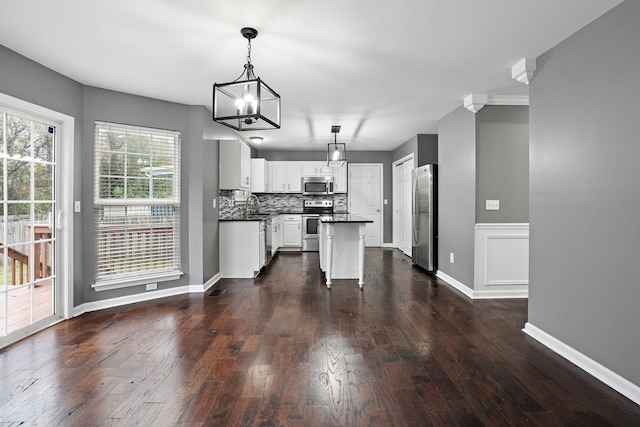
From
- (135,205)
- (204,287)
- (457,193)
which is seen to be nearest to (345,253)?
(457,193)

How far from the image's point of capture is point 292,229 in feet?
24.2

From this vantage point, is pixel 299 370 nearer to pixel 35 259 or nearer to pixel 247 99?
pixel 247 99

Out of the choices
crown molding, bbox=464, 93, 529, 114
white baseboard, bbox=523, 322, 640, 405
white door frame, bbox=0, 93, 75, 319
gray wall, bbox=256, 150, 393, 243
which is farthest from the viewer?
gray wall, bbox=256, 150, 393, 243

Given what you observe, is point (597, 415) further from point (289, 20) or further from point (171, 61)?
point (171, 61)

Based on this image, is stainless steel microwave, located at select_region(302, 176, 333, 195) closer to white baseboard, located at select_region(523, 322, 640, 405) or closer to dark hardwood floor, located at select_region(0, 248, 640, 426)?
dark hardwood floor, located at select_region(0, 248, 640, 426)

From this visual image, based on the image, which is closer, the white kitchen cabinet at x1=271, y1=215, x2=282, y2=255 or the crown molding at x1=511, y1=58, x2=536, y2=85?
the crown molding at x1=511, y1=58, x2=536, y2=85

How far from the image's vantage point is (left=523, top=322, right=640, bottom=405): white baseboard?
1.94m

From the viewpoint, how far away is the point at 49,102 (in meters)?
3.00

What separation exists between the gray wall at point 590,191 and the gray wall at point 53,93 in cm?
428

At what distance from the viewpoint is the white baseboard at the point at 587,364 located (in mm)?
1943

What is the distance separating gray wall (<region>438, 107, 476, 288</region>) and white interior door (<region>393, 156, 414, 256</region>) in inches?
65.7

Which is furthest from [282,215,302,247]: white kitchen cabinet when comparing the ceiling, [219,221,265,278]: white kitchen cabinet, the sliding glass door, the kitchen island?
the sliding glass door

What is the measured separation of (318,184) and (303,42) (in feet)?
16.6

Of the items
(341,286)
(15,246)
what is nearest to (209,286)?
(341,286)
